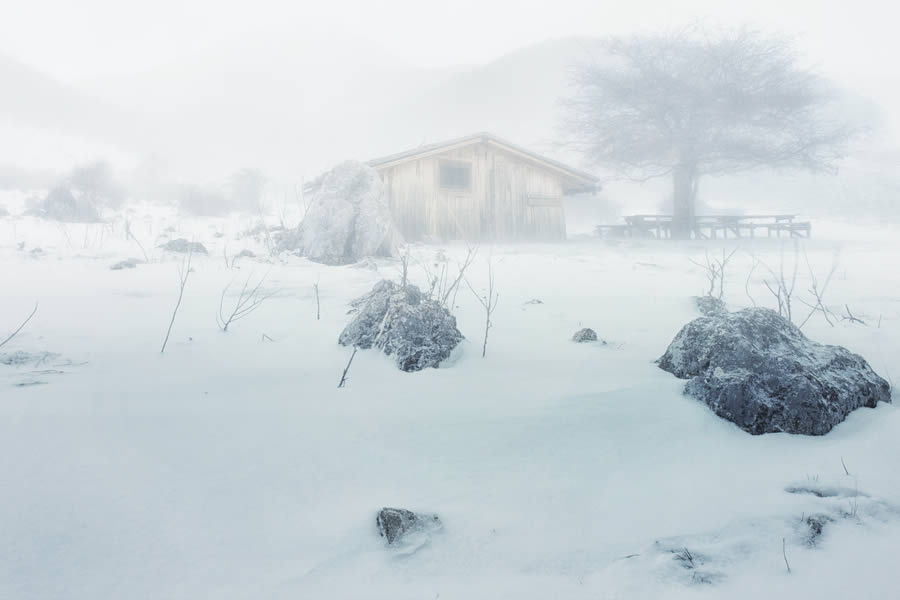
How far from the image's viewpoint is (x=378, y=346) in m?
2.72

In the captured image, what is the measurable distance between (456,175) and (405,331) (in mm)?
13714

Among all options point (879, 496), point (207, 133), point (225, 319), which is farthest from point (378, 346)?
point (207, 133)

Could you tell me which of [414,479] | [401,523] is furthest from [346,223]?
[401,523]

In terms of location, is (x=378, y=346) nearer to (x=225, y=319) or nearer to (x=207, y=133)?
(x=225, y=319)

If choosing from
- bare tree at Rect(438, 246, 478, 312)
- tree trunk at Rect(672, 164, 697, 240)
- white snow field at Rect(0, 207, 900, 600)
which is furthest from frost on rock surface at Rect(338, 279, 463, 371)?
tree trunk at Rect(672, 164, 697, 240)

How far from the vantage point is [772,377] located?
6.44ft

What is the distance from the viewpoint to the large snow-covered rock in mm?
8305

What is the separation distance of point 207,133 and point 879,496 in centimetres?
9815

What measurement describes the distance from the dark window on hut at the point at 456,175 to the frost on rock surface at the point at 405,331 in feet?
42.5

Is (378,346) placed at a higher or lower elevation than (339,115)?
lower

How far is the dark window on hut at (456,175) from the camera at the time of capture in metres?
15.5

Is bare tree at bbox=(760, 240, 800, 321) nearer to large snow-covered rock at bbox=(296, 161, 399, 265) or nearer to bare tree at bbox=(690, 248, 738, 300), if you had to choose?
bare tree at bbox=(690, 248, 738, 300)

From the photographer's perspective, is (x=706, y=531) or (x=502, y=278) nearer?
(x=706, y=531)

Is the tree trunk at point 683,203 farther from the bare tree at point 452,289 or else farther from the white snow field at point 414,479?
the white snow field at point 414,479
